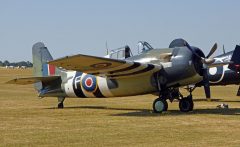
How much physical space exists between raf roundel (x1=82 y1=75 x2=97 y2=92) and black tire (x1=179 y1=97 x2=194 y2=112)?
3481mm

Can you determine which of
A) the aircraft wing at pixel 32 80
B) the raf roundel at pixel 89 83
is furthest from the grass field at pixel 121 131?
the aircraft wing at pixel 32 80

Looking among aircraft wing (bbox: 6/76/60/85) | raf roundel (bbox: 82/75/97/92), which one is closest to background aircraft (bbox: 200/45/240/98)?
raf roundel (bbox: 82/75/97/92)

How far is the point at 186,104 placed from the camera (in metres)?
16.8

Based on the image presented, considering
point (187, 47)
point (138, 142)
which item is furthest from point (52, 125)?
point (187, 47)

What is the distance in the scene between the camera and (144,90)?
54.2 feet

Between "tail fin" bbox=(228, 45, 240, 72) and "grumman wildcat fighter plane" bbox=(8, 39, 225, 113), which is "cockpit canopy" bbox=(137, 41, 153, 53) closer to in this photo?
"grumman wildcat fighter plane" bbox=(8, 39, 225, 113)

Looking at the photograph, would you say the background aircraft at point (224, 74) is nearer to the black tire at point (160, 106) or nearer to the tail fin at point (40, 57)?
the black tire at point (160, 106)

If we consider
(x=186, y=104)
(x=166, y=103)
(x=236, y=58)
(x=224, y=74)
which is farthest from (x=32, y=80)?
(x=224, y=74)

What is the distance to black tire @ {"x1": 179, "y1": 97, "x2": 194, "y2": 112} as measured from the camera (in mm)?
16734

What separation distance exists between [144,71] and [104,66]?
1.45m

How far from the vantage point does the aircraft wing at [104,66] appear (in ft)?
47.1

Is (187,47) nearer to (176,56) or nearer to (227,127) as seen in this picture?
(176,56)

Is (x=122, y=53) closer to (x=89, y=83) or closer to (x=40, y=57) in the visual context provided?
(x=89, y=83)

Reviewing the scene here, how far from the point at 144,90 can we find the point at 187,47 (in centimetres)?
231
